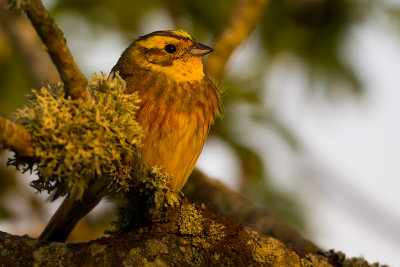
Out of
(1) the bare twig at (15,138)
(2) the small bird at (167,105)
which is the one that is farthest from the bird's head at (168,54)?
(1) the bare twig at (15,138)

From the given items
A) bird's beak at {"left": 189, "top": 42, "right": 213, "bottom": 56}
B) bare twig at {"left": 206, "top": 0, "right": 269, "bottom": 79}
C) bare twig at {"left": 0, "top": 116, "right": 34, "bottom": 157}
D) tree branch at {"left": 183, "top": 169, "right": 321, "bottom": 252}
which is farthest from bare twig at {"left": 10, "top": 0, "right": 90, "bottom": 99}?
bare twig at {"left": 206, "top": 0, "right": 269, "bottom": 79}

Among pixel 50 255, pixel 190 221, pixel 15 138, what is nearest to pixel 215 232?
pixel 190 221

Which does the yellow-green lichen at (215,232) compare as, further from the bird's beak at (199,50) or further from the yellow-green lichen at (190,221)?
the bird's beak at (199,50)

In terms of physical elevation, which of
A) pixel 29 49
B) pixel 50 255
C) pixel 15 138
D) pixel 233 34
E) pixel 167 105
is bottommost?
pixel 50 255

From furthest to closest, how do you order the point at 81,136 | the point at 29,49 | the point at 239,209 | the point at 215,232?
the point at 29,49 < the point at 239,209 < the point at 215,232 < the point at 81,136

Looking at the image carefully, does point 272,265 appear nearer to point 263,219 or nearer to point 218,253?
point 218,253

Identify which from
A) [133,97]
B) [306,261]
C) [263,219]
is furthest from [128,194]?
[263,219]

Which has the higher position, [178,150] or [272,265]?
[178,150]

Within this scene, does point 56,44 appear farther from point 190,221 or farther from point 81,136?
point 190,221
